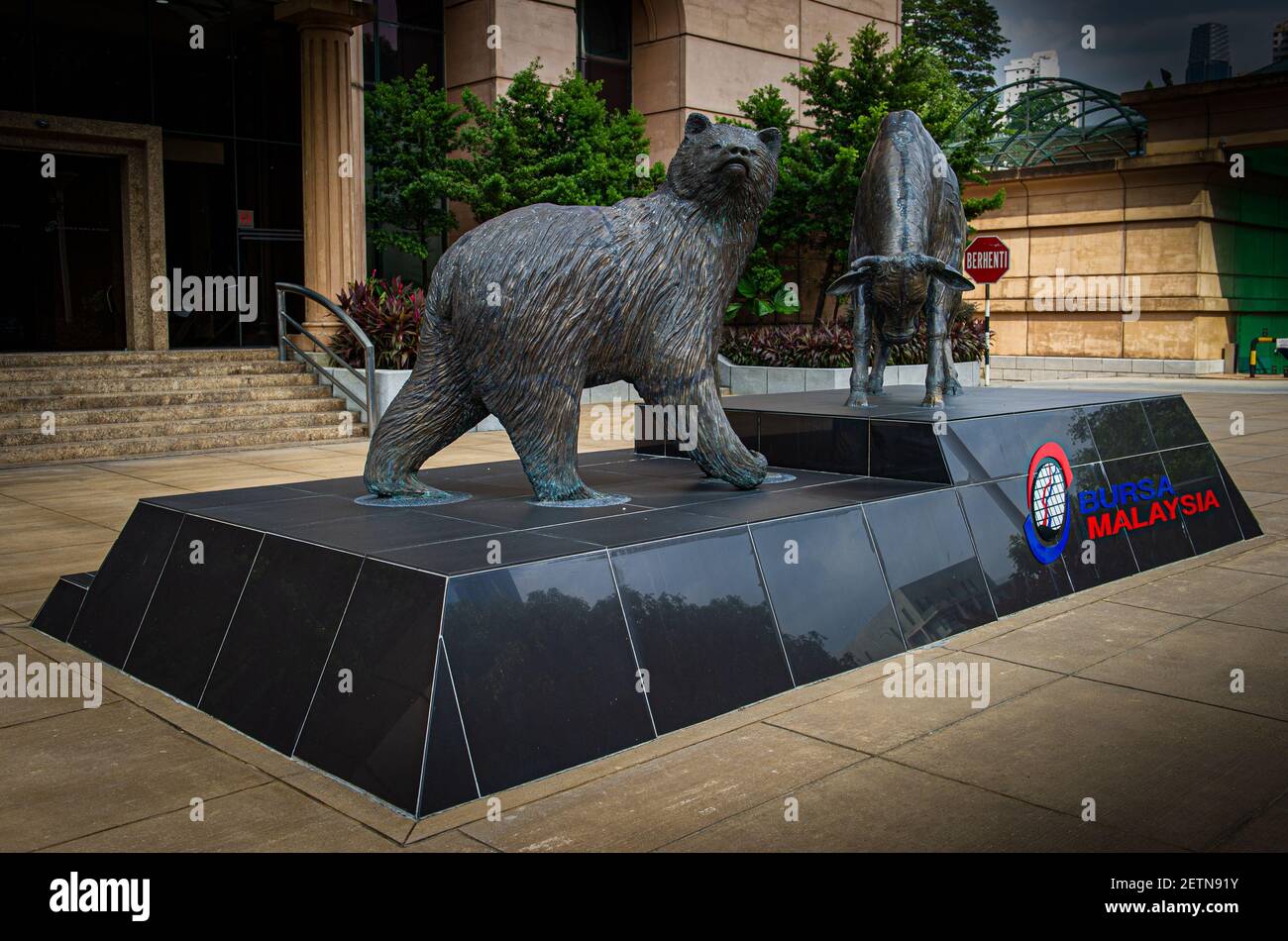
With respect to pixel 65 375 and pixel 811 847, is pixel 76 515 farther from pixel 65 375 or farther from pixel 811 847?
pixel 811 847

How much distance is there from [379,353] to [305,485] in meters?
8.90

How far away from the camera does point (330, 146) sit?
16141 mm

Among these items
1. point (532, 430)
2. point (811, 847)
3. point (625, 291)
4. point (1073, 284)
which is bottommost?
point (811, 847)

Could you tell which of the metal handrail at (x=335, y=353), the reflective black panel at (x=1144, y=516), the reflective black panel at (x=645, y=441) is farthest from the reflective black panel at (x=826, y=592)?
the metal handrail at (x=335, y=353)

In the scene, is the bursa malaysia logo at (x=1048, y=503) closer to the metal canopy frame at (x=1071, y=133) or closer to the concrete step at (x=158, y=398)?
the concrete step at (x=158, y=398)

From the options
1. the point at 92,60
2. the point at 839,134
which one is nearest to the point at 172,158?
the point at 92,60

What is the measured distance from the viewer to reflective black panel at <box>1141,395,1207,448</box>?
8023 millimetres

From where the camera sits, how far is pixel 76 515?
8.73 meters

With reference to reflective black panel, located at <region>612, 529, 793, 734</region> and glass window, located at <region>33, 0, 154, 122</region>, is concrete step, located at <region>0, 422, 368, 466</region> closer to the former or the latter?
glass window, located at <region>33, 0, 154, 122</region>

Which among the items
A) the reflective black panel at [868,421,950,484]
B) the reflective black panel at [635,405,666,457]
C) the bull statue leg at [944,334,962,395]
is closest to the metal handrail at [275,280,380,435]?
the reflective black panel at [635,405,666,457]

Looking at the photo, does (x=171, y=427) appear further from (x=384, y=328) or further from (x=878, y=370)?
(x=878, y=370)

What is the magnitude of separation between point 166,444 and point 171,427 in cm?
45

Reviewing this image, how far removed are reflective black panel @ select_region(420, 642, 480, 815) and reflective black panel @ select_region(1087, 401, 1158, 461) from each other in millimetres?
5058

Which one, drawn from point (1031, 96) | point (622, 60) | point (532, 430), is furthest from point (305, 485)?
point (1031, 96)
